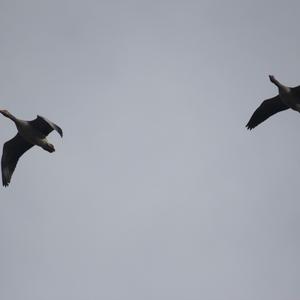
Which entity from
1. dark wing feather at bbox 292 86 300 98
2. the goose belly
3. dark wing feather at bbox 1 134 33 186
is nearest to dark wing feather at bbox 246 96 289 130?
dark wing feather at bbox 292 86 300 98

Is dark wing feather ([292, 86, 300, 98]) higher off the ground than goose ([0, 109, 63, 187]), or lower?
lower

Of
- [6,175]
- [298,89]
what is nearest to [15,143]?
[6,175]

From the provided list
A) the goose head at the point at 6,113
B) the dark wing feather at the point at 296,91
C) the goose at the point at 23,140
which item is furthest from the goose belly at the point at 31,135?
the dark wing feather at the point at 296,91

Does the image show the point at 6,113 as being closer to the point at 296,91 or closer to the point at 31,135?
the point at 31,135

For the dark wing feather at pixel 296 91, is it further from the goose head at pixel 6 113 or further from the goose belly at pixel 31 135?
the goose head at pixel 6 113

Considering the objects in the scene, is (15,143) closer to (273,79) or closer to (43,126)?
(43,126)

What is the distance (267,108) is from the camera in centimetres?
2061

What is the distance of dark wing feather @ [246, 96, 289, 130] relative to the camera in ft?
67.0

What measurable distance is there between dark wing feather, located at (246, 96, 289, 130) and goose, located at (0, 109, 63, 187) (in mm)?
7544

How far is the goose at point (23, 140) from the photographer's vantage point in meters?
18.4

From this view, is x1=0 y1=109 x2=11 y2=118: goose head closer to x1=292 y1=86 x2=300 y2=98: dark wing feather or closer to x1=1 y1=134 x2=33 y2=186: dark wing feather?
x1=1 y1=134 x2=33 y2=186: dark wing feather

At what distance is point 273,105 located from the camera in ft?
67.3

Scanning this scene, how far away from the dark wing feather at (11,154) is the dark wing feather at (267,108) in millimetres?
8350

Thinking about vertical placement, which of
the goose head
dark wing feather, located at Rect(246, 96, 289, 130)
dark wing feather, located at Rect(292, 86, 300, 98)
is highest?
the goose head
